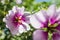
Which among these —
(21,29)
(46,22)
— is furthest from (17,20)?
(46,22)

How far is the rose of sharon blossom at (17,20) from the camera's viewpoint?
118cm

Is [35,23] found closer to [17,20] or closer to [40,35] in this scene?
[40,35]

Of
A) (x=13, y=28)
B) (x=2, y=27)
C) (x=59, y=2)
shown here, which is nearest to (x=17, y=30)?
(x=13, y=28)

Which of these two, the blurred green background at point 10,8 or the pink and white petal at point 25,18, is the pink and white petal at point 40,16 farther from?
the blurred green background at point 10,8

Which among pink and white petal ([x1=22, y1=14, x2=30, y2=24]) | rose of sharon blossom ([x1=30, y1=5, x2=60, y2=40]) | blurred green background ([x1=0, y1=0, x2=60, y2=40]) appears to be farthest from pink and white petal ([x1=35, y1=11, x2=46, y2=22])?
blurred green background ([x1=0, y1=0, x2=60, y2=40])

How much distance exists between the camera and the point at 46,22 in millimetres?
1017

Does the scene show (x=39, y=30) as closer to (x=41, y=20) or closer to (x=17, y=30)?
(x=41, y=20)

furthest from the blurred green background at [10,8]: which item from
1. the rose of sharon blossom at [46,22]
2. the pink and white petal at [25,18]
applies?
the rose of sharon blossom at [46,22]

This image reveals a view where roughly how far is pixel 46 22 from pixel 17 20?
338mm

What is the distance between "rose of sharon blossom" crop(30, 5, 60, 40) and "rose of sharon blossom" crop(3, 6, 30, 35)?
15 cm

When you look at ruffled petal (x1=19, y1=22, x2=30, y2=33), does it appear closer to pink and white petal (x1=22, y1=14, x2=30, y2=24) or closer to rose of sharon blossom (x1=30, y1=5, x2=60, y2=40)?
pink and white petal (x1=22, y1=14, x2=30, y2=24)

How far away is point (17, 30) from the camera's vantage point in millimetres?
1185

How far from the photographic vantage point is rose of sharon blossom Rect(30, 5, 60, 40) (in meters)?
0.95

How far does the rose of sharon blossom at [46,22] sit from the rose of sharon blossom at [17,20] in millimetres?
153
